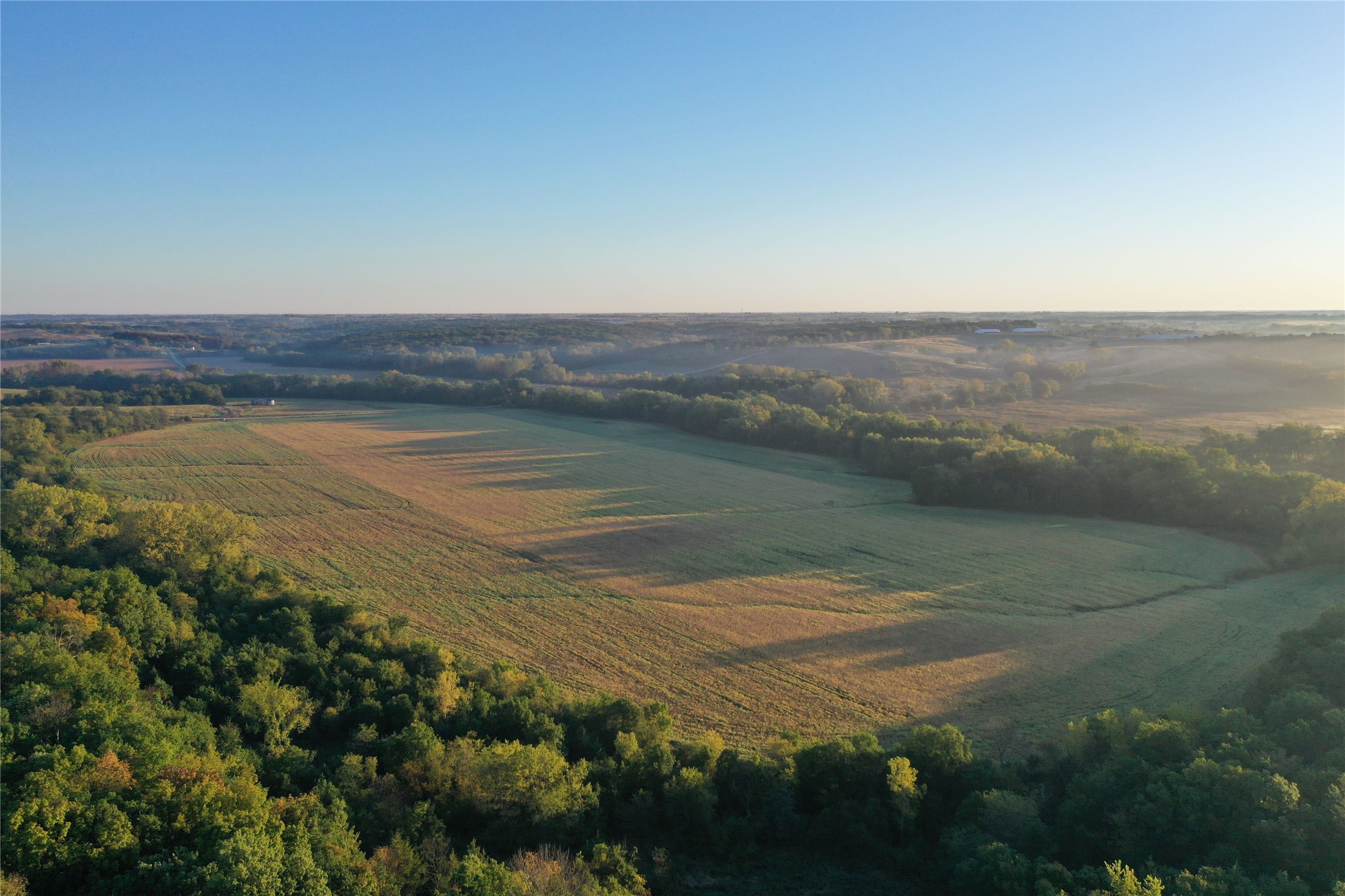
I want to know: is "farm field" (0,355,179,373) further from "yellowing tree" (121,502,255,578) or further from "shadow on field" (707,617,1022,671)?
"shadow on field" (707,617,1022,671)

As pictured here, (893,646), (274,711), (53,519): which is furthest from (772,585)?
(53,519)

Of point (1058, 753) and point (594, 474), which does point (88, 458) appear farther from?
point (1058, 753)

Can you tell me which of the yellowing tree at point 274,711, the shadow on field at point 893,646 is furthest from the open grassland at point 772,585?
the yellowing tree at point 274,711

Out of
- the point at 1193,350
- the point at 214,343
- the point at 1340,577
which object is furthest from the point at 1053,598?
the point at 214,343

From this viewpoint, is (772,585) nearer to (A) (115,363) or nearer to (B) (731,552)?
(B) (731,552)

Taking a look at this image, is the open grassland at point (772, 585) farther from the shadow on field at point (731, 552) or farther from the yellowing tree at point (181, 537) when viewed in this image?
the yellowing tree at point (181, 537)
